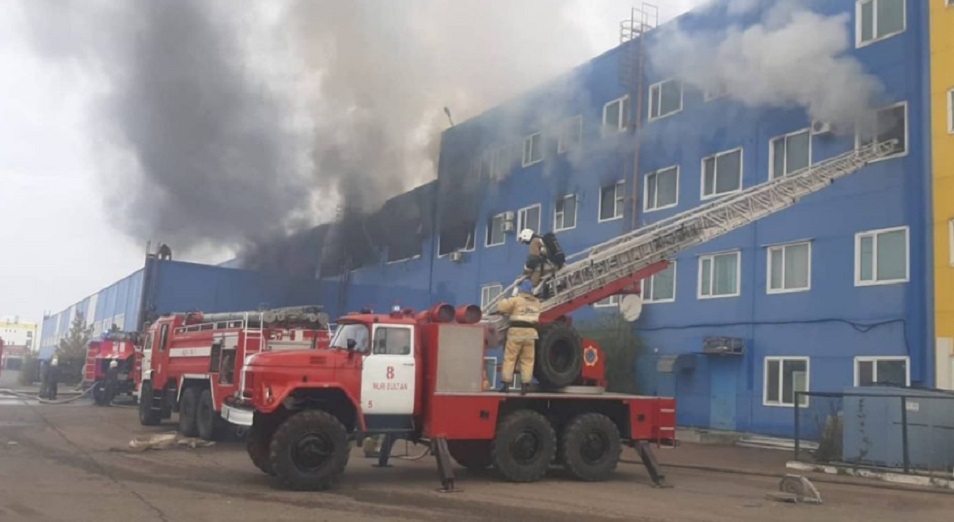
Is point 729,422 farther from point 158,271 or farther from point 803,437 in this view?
point 158,271

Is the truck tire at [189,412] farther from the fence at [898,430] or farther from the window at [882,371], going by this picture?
the window at [882,371]

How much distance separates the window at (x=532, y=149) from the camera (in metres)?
30.3

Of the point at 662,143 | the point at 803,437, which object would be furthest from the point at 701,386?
the point at 662,143

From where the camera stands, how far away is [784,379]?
68.5 feet

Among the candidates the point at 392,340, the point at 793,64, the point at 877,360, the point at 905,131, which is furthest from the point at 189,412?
the point at 905,131

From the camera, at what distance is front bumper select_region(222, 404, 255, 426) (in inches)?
487

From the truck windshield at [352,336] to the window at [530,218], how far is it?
716 inches

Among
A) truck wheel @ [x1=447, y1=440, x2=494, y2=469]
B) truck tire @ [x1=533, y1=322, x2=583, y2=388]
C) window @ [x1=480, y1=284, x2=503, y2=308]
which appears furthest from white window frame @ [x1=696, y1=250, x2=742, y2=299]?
truck wheel @ [x1=447, y1=440, x2=494, y2=469]

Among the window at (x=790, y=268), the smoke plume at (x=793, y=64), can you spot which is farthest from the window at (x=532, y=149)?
the window at (x=790, y=268)

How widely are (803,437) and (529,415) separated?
9.74 metres

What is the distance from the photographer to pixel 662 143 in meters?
25.6

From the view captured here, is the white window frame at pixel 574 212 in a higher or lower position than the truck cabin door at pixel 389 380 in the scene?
higher

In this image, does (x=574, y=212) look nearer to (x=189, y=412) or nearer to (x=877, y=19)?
(x=877, y=19)

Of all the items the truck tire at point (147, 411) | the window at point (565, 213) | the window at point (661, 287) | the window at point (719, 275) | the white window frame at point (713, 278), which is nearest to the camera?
the truck tire at point (147, 411)
